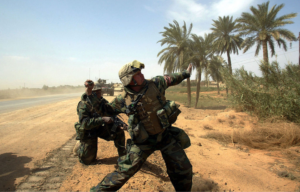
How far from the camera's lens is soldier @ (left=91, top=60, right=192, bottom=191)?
2.17 m

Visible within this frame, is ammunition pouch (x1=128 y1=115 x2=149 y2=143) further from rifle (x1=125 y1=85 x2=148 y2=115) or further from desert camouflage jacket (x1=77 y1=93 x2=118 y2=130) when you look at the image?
desert camouflage jacket (x1=77 y1=93 x2=118 y2=130)

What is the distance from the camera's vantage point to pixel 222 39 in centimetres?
1773

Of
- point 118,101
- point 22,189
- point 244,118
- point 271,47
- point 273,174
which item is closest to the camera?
point 118,101

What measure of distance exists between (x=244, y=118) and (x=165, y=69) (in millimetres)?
10214

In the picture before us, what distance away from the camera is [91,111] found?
11.7 feet

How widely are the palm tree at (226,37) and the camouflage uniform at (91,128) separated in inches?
640

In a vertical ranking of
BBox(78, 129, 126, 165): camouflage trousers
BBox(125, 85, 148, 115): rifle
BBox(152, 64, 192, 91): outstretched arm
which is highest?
BBox(152, 64, 192, 91): outstretched arm

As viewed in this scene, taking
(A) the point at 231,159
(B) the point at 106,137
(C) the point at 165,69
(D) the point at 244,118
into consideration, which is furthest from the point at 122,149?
(C) the point at 165,69

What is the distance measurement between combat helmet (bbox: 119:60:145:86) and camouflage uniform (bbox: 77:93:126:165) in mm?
1262

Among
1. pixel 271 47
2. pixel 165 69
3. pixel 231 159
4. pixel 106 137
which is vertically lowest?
pixel 231 159

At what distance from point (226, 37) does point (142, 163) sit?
1848 cm

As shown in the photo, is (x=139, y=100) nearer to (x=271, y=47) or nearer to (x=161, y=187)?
(x=161, y=187)

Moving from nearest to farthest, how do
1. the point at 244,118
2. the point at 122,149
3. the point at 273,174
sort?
the point at 273,174 < the point at 122,149 < the point at 244,118

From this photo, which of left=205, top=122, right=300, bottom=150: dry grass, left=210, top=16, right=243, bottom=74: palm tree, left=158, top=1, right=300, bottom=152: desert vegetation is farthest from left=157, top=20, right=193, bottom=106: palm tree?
left=205, top=122, right=300, bottom=150: dry grass
